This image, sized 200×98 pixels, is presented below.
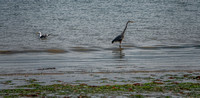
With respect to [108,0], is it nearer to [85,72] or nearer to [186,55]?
[186,55]

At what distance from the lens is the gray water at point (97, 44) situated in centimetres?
1308

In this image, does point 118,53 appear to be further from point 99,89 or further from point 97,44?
point 99,89

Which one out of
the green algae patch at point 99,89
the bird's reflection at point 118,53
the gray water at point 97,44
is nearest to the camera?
the green algae patch at point 99,89

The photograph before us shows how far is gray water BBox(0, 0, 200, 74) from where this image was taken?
13078 mm

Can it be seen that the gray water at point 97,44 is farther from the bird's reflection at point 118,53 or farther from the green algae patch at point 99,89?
the green algae patch at point 99,89

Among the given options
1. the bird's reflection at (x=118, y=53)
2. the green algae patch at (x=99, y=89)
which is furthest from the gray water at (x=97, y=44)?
the green algae patch at (x=99, y=89)

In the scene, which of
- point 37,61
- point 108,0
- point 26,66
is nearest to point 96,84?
point 26,66

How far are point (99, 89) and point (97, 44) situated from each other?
1198cm

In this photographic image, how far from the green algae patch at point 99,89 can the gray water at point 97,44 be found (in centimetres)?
292

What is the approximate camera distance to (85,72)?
11.6 m

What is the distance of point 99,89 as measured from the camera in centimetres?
846

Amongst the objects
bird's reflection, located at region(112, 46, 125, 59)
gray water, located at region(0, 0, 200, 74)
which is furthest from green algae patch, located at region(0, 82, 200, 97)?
bird's reflection, located at region(112, 46, 125, 59)

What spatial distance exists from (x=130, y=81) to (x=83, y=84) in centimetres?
136

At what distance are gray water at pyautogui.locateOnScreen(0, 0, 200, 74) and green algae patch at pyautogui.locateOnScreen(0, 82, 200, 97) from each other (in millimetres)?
2916
